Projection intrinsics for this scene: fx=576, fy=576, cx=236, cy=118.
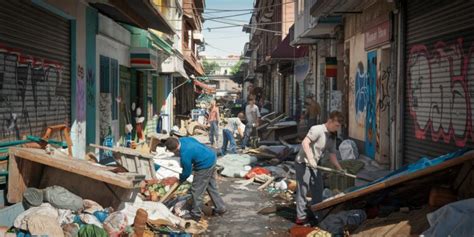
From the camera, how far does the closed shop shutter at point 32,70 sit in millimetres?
7305

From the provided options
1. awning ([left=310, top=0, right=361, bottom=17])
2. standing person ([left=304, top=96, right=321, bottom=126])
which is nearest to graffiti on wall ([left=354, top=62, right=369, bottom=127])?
awning ([left=310, top=0, right=361, bottom=17])

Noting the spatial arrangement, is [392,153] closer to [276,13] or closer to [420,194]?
[420,194]

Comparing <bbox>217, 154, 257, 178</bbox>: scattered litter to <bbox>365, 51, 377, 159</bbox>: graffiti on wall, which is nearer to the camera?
A: <bbox>365, 51, 377, 159</bbox>: graffiti on wall

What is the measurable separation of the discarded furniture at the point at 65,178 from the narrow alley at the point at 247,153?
0.02 metres

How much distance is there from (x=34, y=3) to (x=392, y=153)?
7200 mm

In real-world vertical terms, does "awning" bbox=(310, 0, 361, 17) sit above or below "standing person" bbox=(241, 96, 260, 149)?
above

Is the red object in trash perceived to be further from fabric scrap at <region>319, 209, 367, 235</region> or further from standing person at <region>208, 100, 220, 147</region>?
standing person at <region>208, 100, 220, 147</region>

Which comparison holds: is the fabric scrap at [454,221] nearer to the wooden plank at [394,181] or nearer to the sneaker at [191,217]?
the wooden plank at [394,181]

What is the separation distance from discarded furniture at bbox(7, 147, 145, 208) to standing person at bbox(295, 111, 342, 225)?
2352 mm

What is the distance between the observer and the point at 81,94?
435 inches

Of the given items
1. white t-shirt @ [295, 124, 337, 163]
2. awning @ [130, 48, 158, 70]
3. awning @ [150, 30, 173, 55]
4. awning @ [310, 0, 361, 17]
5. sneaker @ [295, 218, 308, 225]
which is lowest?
sneaker @ [295, 218, 308, 225]

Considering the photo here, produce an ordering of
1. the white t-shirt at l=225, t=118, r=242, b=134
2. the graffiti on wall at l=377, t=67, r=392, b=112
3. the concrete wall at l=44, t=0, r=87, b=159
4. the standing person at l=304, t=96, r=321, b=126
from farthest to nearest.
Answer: the white t-shirt at l=225, t=118, r=242, b=134
the standing person at l=304, t=96, r=321, b=126
the graffiti on wall at l=377, t=67, r=392, b=112
the concrete wall at l=44, t=0, r=87, b=159

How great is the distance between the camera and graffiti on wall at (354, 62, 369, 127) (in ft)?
45.7

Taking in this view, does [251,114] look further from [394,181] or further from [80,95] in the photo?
[394,181]
